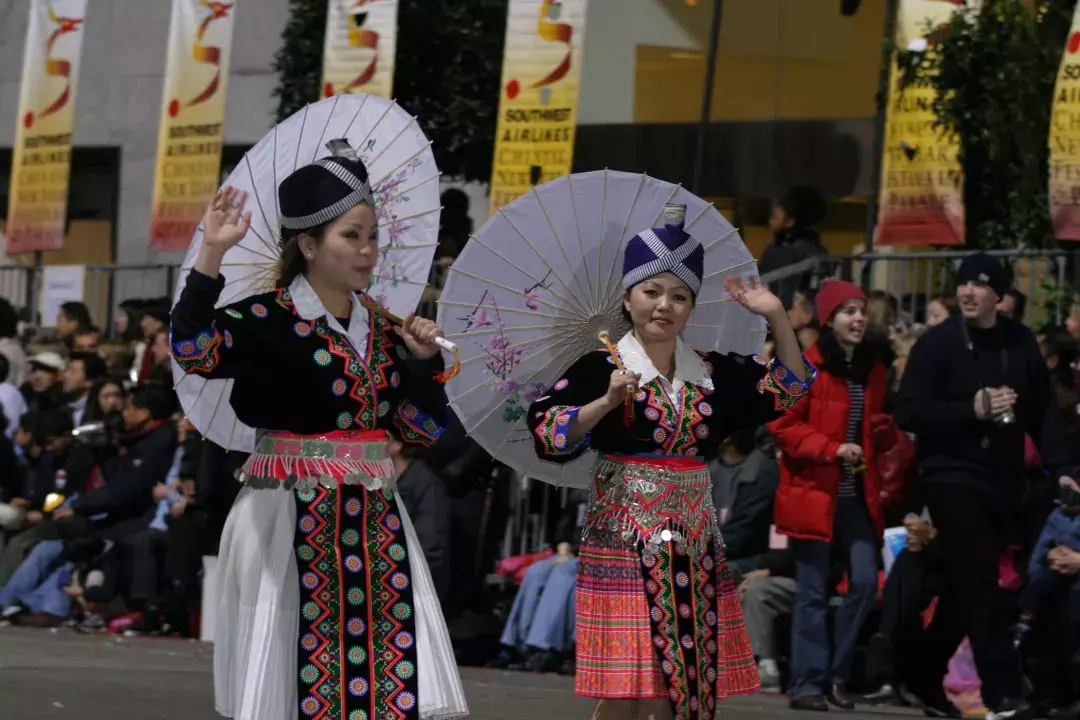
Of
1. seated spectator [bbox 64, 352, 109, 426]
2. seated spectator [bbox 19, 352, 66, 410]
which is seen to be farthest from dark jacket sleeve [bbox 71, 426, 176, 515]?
seated spectator [bbox 19, 352, 66, 410]

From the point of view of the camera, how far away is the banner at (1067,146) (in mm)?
12156

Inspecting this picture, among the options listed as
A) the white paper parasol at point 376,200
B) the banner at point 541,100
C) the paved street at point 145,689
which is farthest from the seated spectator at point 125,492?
the white paper parasol at point 376,200

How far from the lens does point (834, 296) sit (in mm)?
10609

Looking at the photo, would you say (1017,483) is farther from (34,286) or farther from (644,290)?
(34,286)

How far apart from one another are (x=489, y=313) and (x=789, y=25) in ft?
42.6

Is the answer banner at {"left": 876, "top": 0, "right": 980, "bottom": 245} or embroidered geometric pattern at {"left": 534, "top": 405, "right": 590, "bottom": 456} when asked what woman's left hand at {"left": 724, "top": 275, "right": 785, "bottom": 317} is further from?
banner at {"left": 876, "top": 0, "right": 980, "bottom": 245}

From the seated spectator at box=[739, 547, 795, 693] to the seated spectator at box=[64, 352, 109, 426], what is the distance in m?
6.42

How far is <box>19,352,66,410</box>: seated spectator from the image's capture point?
16.6 m

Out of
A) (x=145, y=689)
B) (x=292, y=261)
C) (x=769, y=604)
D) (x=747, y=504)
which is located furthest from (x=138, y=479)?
(x=292, y=261)

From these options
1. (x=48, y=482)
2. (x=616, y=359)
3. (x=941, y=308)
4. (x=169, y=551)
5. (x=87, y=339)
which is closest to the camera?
(x=616, y=359)

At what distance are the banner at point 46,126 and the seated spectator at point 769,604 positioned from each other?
9835mm

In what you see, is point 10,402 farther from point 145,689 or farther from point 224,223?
point 224,223

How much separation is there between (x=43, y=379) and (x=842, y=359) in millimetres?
8138

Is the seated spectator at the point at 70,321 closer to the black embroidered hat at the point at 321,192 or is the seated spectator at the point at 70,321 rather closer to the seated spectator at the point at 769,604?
the seated spectator at the point at 769,604
